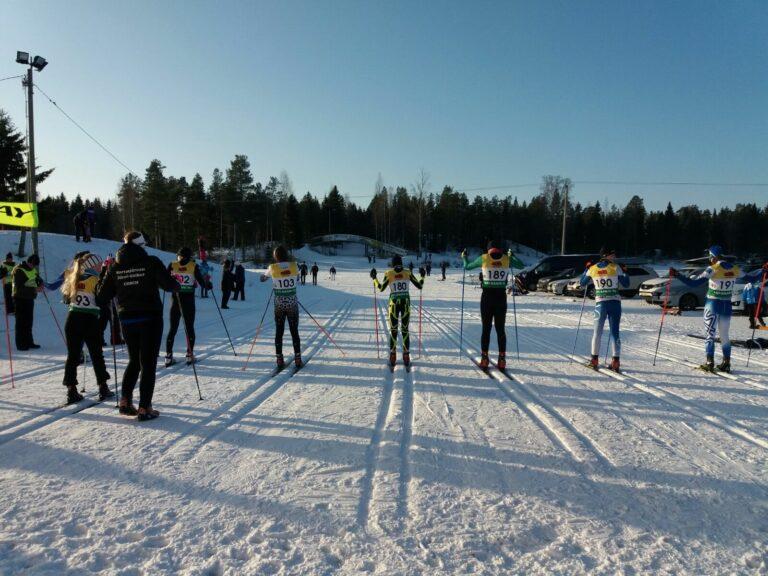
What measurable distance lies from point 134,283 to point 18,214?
7.69 metres

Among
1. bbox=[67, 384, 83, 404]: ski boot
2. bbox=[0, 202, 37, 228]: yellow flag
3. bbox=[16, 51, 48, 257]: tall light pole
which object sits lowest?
bbox=[67, 384, 83, 404]: ski boot

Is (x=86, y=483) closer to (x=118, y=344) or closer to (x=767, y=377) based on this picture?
(x=118, y=344)

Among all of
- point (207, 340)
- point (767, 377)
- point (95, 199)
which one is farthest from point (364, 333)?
point (95, 199)

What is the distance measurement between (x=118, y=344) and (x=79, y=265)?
14.5 ft

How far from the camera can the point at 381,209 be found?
84.1 m

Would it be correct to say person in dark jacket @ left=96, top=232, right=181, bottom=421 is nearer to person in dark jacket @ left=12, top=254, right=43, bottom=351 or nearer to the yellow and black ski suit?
the yellow and black ski suit

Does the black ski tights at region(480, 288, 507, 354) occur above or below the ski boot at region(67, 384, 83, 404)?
above

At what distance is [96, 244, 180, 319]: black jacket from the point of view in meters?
4.56

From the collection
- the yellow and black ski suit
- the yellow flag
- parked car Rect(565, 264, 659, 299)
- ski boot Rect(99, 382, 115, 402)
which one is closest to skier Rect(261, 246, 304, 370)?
the yellow and black ski suit

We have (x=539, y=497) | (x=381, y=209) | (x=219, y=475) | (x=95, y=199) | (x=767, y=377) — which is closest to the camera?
(x=539, y=497)

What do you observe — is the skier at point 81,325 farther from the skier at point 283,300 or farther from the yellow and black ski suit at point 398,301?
the yellow and black ski suit at point 398,301

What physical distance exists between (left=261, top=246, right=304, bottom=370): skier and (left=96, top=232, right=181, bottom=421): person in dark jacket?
255 cm

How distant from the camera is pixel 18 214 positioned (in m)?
9.75

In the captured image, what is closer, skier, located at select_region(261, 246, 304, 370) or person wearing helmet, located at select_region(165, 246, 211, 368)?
skier, located at select_region(261, 246, 304, 370)
